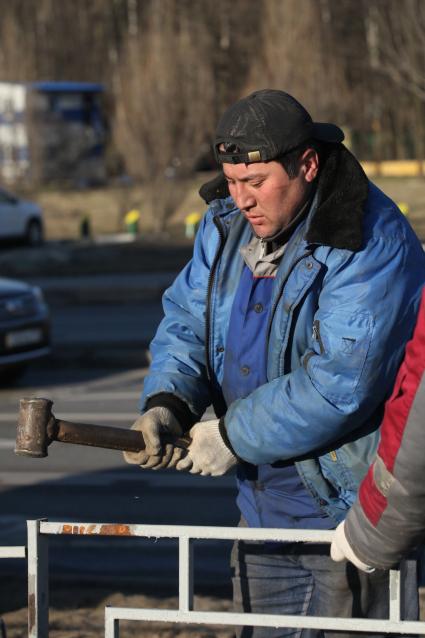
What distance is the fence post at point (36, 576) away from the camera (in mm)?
3209

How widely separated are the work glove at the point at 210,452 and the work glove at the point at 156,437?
0.06 metres

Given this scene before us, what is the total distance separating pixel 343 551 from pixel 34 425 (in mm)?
812

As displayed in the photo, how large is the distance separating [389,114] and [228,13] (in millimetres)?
7878

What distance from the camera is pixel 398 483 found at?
8.69 ft

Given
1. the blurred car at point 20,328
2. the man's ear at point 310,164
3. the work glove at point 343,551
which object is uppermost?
the man's ear at point 310,164

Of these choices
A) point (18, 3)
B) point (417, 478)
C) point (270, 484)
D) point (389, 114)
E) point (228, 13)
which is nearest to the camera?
point (417, 478)

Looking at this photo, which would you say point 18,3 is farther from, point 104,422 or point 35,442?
point 35,442

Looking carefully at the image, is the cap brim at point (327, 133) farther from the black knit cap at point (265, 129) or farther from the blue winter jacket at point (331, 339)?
the blue winter jacket at point (331, 339)

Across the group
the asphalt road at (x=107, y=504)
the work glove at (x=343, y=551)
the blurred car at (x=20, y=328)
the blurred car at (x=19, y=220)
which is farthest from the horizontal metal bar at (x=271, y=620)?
the blurred car at (x=19, y=220)

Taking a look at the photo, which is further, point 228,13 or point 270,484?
point 228,13

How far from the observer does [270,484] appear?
3.39 meters

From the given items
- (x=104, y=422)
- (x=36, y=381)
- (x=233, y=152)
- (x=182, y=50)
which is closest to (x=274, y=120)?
(x=233, y=152)

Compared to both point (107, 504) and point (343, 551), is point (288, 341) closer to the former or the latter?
point (343, 551)

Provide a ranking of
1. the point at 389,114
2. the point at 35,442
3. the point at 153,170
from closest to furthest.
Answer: the point at 35,442 → the point at 153,170 → the point at 389,114
